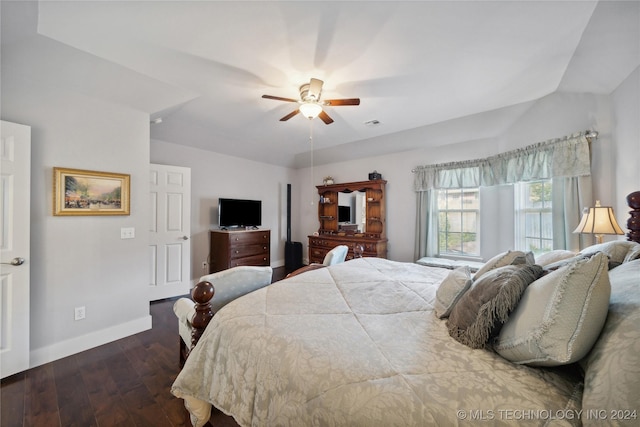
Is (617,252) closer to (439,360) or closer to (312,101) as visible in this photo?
(439,360)

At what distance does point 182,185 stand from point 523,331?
4.20 m

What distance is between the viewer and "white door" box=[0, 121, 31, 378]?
6.00ft

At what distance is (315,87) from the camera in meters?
2.21

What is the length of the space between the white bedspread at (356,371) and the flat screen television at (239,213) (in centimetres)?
324

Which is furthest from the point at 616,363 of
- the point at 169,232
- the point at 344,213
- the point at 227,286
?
the point at 344,213

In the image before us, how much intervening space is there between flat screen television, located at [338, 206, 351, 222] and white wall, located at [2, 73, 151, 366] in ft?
11.5

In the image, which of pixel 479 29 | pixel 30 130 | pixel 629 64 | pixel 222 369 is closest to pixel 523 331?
pixel 222 369

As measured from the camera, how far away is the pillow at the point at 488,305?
3.21 ft

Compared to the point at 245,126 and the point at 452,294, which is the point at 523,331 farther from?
the point at 245,126

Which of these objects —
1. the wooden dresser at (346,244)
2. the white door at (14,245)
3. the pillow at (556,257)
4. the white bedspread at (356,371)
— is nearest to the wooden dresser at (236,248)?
the wooden dresser at (346,244)

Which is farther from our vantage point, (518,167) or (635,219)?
(518,167)

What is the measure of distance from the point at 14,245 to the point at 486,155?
212 inches

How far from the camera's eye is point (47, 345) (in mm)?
2098

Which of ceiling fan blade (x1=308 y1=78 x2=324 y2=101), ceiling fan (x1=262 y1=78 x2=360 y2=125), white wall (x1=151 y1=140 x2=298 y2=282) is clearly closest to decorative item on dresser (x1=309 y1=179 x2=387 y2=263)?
white wall (x1=151 y1=140 x2=298 y2=282)
